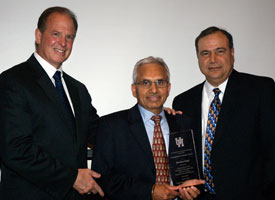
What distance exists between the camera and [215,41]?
2.49 meters

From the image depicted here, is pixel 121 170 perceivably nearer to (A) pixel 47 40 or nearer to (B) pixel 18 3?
(A) pixel 47 40

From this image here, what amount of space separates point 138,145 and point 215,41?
115cm

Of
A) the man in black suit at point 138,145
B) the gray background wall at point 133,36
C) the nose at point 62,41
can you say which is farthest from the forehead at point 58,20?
the gray background wall at point 133,36

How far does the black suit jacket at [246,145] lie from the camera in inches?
85.0

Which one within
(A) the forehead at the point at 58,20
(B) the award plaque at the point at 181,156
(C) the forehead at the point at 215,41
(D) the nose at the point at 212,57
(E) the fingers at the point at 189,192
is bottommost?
(E) the fingers at the point at 189,192

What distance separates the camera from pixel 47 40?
2.21 meters

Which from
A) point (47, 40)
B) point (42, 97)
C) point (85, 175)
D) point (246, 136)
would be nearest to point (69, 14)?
point (47, 40)

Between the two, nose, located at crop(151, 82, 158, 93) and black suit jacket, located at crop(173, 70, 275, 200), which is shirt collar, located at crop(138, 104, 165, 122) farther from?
black suit jacket, located at crop(173, 70, 275, 200)

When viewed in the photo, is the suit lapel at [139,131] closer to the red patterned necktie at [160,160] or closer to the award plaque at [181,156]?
the red patterned necktie at [160,160]

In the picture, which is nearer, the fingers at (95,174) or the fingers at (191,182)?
the fingers at (191,182)

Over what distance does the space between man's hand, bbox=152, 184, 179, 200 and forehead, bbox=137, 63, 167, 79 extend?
0.77 metres

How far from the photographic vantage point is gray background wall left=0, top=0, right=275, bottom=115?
3410 mm

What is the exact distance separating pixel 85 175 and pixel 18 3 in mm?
2428

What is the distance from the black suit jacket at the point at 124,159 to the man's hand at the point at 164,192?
0.17 feet
